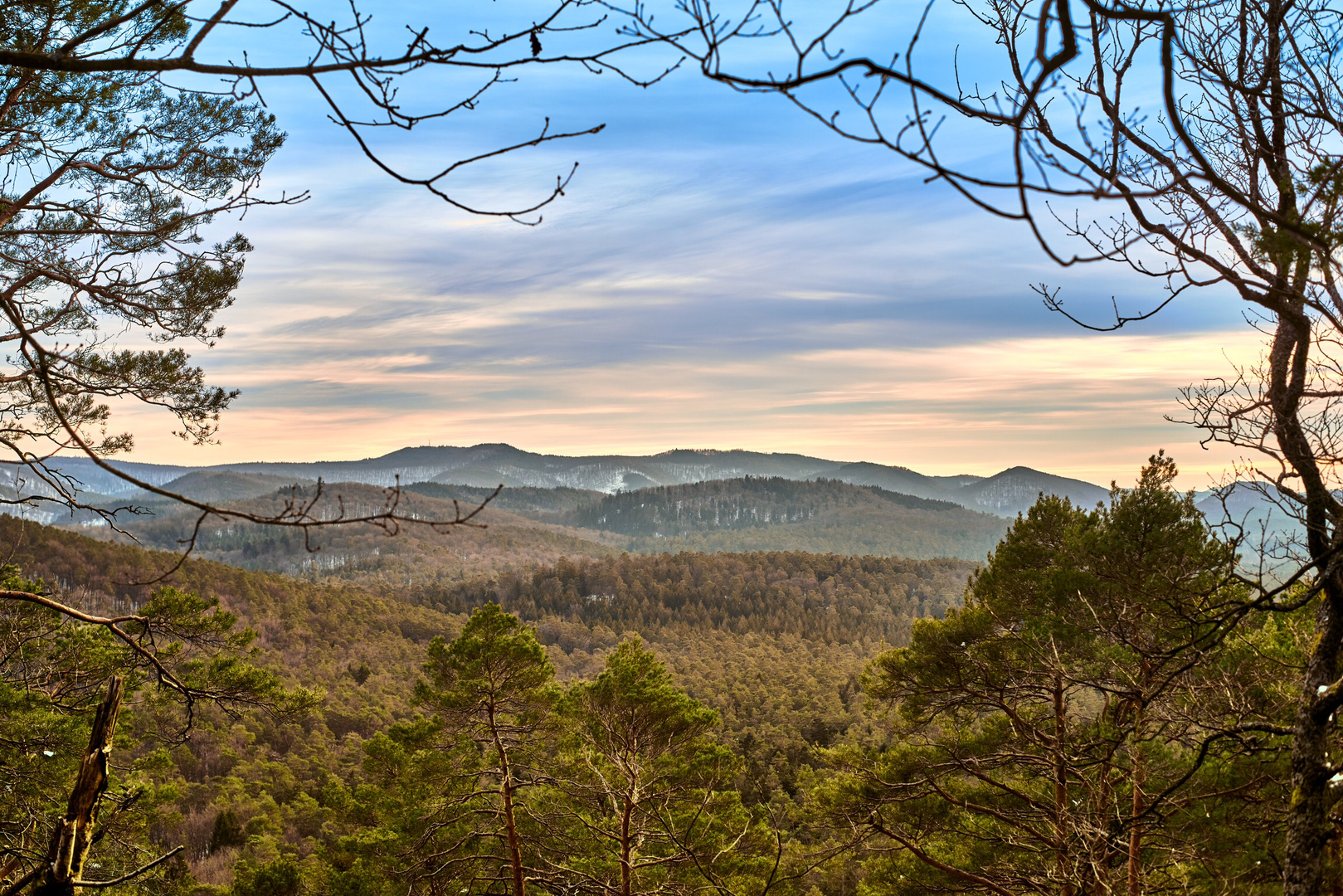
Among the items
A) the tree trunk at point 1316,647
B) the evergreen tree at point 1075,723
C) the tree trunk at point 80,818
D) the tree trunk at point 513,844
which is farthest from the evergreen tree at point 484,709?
the tree trunk at point 80,818

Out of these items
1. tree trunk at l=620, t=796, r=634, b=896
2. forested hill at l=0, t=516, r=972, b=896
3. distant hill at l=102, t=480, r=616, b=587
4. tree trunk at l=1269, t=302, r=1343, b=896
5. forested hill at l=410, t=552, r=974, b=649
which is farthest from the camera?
distant hill at l=102, t=480, r=616, b=587

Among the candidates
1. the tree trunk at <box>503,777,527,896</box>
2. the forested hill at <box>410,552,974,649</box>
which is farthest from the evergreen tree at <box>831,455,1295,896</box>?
the forested hill at <box>410,552,974,649</box>

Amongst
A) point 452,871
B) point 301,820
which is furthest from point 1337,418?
point 301,820

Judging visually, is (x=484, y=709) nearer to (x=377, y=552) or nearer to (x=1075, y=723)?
(x=1075, y=723)

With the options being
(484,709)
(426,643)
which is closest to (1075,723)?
(484,709)

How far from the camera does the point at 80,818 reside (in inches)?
58.4

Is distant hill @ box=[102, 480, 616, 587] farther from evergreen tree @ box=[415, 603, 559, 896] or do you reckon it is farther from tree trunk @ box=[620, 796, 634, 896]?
tree trunk @ box=[620, 796, 634, 896]

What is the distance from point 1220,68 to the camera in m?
3.16

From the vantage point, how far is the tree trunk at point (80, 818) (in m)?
1.43

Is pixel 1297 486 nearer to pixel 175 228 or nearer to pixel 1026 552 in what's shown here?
pixel 175 228

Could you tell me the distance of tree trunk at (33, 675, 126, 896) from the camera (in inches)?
56.4

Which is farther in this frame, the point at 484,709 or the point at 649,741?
the point at 649,741

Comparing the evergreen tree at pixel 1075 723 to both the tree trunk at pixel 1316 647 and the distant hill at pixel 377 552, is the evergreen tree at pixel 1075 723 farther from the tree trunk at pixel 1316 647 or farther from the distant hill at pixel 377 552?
the distant hill at pixel 377 552

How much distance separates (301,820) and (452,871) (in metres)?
25.3
